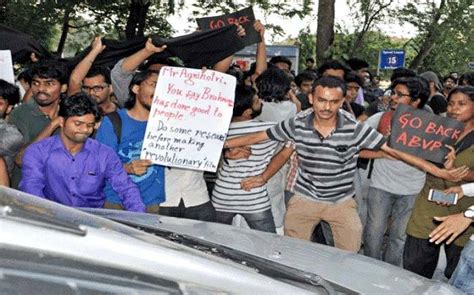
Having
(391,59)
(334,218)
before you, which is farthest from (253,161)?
(391,59)

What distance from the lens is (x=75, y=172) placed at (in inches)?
159

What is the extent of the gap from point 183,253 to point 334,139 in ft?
9.29

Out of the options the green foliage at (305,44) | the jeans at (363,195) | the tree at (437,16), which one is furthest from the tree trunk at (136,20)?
the jeans at (363,195)

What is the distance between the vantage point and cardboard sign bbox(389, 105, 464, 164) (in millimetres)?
4754

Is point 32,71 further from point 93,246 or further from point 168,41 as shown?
point 93,246

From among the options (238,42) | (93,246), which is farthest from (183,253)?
(238,42)

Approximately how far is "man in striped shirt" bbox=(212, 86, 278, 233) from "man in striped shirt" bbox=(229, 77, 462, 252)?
0.31ft

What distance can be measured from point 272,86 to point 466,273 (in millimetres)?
2344

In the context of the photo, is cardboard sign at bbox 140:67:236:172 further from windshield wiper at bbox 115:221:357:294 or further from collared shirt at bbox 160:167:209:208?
windshield wiper at bbox 115:221:357:294

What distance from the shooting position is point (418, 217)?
489cm

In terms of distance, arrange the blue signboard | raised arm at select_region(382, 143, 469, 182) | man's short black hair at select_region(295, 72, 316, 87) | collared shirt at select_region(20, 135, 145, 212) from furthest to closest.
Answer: the blue signboard < man's short black hair at select_region(295, 72, 316, 87) < raised arm at select_region(382, 143, 469, 182) < collared shirt at select_region(20, 135, 145, 212)

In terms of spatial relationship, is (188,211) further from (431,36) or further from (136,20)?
(136,20)

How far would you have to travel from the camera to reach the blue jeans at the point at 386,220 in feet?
18.6

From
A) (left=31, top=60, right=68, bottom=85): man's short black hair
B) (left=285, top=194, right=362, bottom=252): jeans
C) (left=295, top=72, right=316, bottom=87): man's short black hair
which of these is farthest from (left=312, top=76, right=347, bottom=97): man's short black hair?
(left=295, top=72, right=316, bottom=87): man's short black hair
